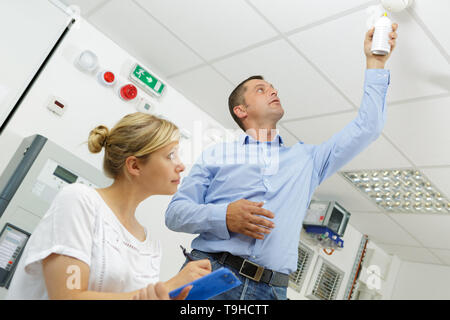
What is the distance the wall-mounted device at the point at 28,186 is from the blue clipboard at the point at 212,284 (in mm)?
1648

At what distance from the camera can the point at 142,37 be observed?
310 centimetres

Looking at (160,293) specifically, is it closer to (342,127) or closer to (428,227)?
(342,127)

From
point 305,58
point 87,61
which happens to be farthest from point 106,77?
point 305,58

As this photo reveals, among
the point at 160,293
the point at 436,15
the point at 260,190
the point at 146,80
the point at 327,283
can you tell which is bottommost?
the point at 160,293

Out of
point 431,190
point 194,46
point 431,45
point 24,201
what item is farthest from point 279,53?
point 431,190

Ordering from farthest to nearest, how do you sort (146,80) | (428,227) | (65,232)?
(428,227) → (146,80) → (65,232)

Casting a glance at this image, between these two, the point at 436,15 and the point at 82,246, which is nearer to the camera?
the point at 82,246

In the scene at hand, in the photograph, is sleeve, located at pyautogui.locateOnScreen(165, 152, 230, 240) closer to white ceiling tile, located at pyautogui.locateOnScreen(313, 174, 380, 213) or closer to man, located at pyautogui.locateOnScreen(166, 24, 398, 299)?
man, located at pyautogui.locateOnScreen(166, 24, 398, 299)

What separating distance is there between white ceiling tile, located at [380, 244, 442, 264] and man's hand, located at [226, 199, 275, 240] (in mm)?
4390

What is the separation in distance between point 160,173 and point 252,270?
0.48 meters

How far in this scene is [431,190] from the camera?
3715 millimetres

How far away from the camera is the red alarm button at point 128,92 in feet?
10.4

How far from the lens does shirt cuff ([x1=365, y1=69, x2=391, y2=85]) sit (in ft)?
5.23

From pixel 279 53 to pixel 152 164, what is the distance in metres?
1.88
